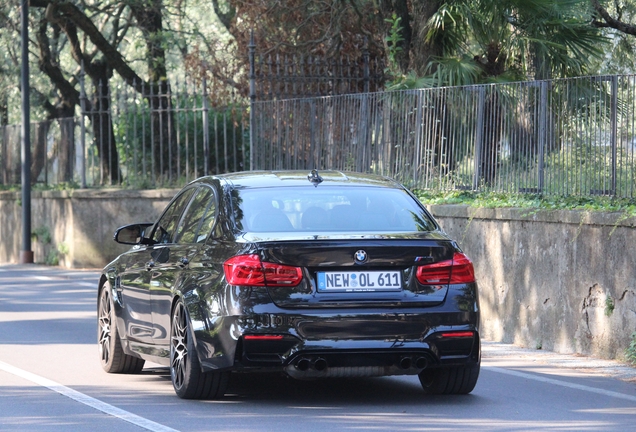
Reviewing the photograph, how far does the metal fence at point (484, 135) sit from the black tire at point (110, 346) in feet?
14.6

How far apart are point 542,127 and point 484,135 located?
3.76ft

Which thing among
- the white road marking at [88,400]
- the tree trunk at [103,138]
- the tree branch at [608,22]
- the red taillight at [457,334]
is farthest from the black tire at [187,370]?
the tree trunk at [103,138]

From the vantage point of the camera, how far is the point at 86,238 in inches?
881

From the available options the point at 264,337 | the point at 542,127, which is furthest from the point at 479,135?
the point at 264,337

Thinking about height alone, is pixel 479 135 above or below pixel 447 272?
above

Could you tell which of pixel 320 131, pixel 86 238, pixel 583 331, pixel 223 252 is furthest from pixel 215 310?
pixel 86 238

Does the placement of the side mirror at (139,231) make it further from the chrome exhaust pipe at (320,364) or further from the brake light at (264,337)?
the chrome exhaust pipe at (320,364)

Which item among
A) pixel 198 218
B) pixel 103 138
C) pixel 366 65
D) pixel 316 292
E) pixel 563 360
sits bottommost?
pixel 563 360

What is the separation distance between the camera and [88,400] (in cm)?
809

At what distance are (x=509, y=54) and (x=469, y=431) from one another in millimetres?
10616

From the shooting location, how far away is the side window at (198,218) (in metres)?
8.15

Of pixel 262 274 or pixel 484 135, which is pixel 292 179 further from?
pixel 484 135

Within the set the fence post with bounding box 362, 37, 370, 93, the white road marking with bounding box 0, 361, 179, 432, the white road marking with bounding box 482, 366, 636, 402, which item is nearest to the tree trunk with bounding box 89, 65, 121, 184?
the fence post with bounding box 362, 37, 370, 93

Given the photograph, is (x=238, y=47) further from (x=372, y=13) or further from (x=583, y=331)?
(x=583, y=331)
